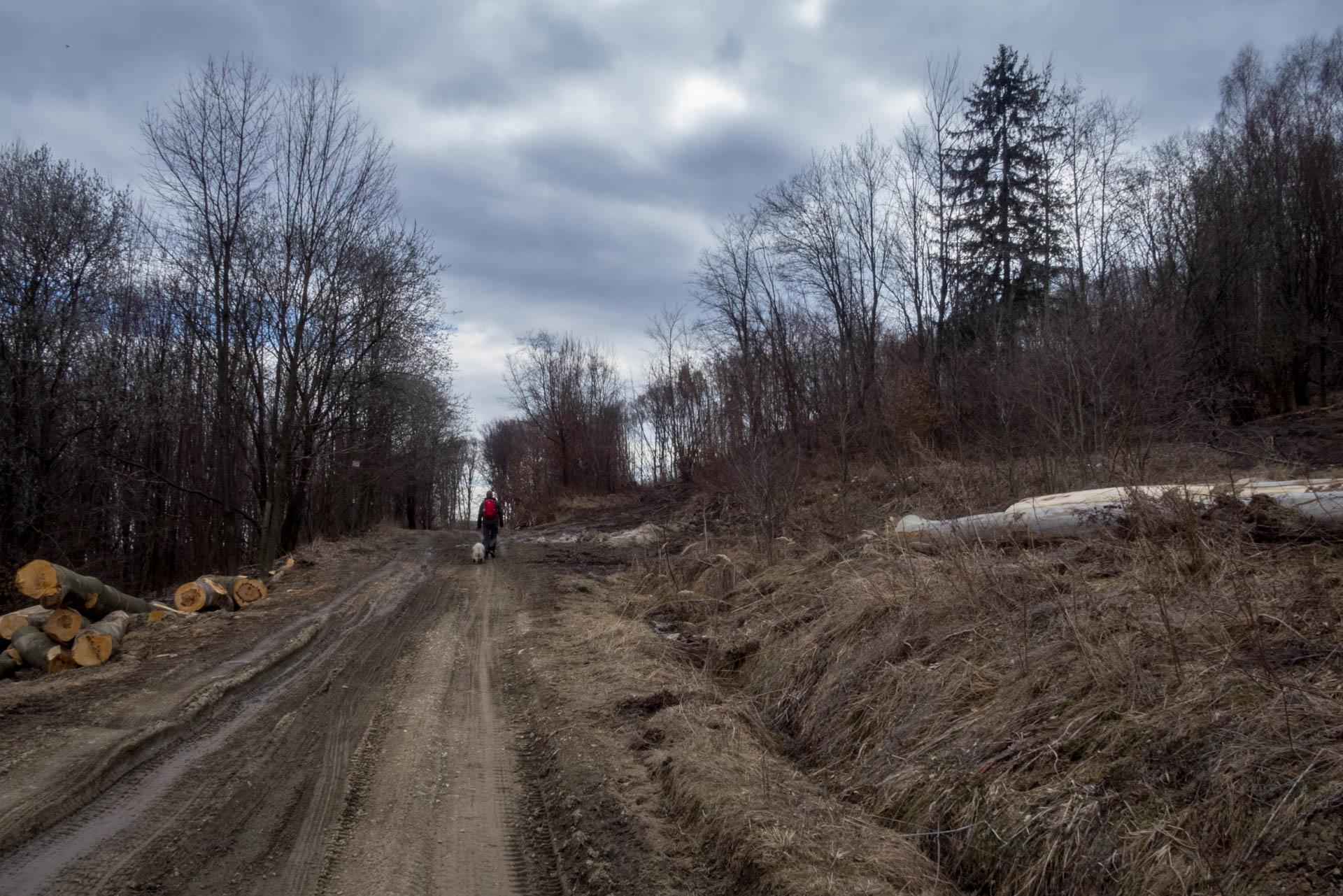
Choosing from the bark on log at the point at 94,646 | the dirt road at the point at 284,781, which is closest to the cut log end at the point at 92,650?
the bark on log at the point at 94,646

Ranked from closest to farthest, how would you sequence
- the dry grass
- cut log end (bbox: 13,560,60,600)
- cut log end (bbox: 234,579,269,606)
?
the dry grass < cut log end (bbox: 13,560,60,600) < cut log end (bbox: 234,579,269,606)

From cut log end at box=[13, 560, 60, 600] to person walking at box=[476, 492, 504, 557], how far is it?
9172 millimetres

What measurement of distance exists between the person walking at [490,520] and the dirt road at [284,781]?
8.63 m

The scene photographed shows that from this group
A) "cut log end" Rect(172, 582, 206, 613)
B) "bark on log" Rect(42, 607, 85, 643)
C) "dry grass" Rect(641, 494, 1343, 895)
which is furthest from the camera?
"cut log end" Rect(172, 582, 206, 613)

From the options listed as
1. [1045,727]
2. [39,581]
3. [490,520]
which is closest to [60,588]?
[39,581]

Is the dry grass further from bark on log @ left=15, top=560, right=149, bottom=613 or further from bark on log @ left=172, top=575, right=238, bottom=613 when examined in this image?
bark on log @ left=172, top=575, right=238, bottom=613

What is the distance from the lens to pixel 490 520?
18.2m

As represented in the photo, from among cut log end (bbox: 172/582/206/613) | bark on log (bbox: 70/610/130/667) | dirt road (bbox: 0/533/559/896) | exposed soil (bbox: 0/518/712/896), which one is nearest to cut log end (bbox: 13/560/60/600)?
bark on log (bbox: 70/610/130/667)

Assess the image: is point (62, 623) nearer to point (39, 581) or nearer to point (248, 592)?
point (39, 581)

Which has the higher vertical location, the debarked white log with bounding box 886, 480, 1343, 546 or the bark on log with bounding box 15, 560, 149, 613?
the debarked white log with bounding box 886, 480, 1343, 546

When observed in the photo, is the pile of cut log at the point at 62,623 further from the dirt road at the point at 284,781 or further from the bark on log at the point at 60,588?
the dirt road at the point at 284,781

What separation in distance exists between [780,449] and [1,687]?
468 inches

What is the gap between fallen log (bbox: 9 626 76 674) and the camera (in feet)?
28.2

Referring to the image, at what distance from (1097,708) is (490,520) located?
15.4 meters
